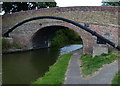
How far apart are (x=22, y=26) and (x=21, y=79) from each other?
A: 1237cm

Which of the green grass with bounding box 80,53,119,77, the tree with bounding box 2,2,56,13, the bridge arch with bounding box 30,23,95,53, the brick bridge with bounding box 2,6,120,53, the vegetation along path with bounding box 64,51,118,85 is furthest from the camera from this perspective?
the tree with bounding box 2,2,56,13

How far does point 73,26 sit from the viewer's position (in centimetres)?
1898

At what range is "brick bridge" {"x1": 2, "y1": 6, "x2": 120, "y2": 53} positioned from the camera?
1631 centimetres

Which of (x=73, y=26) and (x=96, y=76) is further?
(x=73, y=26)

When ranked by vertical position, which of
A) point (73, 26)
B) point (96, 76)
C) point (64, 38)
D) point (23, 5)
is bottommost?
point (64, 38)

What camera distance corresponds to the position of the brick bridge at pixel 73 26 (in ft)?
53.5

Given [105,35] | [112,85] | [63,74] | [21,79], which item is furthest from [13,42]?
[112,85]

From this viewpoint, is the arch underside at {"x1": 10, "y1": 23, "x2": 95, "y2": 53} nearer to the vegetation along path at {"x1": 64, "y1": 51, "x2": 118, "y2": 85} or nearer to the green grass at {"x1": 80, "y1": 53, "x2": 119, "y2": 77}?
the green grass at {"x1": 80, "y1": 53, "x2": 119, "y2": 77}

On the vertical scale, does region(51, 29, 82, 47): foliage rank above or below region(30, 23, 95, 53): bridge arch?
below

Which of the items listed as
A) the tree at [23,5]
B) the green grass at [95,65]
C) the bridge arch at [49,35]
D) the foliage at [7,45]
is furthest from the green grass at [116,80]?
the tree at [23,5]

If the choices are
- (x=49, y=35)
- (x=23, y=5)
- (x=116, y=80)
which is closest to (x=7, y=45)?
(x=49, y=35)

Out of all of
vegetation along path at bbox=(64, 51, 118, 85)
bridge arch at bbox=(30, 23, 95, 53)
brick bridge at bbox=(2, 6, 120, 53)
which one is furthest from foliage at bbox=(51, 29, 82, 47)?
vegetation along path at bbox=(64, 51, 118, 85)

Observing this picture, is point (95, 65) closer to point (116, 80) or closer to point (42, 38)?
point (116, 80)

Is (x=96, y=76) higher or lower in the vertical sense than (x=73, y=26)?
lower
